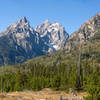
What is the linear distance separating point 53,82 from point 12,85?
3999cm

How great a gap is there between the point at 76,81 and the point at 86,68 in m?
67.5

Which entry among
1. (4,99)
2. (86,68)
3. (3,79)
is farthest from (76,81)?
(3,79)

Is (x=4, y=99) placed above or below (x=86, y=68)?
below

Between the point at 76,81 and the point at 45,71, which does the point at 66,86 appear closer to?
the point at 76,81

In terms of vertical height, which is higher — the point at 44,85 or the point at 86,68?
the point at 86,68

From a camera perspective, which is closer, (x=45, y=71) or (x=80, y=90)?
(x=80, y=90)

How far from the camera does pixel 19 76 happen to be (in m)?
122

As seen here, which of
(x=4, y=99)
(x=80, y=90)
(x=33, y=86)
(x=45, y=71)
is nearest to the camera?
(x=4, y=99)

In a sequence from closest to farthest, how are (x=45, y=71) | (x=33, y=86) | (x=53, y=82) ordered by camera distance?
(x=53, y=82), (x=33, y=86), (x=45, y=71)

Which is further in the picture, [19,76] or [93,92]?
[19,76]

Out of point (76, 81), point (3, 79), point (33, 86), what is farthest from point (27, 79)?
point (76, 81)

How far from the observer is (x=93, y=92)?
3925 cm

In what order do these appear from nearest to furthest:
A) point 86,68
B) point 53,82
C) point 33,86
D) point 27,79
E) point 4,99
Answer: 1. point 4,99
2. point 53,82
3. point 33,86
4. point 27,79
5. point 86,68

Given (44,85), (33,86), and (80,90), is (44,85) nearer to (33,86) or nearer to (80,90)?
(33,86)
